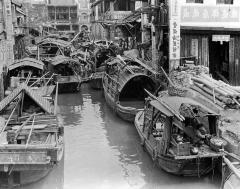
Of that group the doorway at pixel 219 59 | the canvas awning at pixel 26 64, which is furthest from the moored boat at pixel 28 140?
the doorway at pixel 219 59

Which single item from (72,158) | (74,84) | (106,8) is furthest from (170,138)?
(106,8)

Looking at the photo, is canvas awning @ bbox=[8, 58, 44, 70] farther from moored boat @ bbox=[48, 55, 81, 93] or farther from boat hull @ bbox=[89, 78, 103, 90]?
boat hull @ bbox=[89, 78, 103, 90]

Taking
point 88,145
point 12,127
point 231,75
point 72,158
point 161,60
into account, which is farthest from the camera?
point 161,60

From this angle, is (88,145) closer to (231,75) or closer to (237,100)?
(237,100)

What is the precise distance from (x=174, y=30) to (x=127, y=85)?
14.3 feet

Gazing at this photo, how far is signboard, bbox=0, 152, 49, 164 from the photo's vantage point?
9.60 meters

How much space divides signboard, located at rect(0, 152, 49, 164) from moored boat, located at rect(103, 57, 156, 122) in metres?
8.51

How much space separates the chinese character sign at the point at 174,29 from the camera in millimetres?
17984

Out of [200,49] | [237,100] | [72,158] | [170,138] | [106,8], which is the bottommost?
[72,158]

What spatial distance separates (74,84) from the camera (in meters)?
25.7

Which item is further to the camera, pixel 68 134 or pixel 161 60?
pixel 161 60

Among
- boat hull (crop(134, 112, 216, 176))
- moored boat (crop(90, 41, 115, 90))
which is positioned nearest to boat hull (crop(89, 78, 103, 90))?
moored boat (crop(90, 41, 115, 90))

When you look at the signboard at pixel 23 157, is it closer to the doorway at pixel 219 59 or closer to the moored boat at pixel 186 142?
the moored boat at pixel 186 142

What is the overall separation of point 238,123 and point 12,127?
25.8 feet
